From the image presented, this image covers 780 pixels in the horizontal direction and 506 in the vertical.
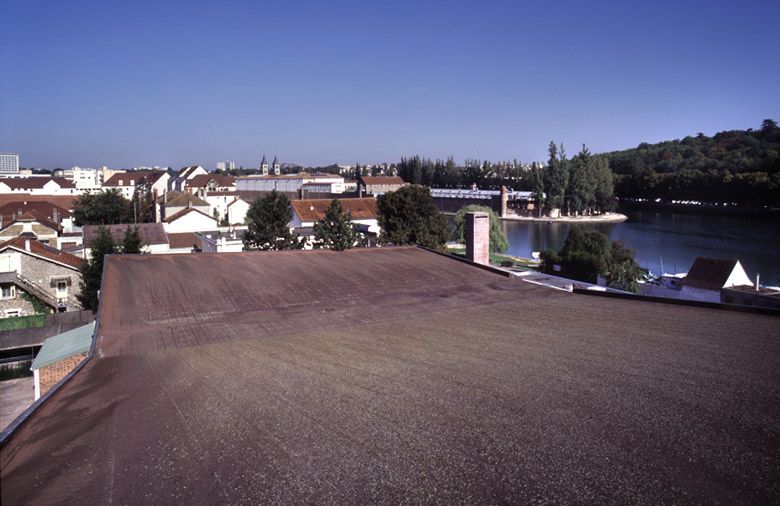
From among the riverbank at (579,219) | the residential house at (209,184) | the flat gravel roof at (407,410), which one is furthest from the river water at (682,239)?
the residential house at (209,184)

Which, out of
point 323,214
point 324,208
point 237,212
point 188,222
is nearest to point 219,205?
point 237,212

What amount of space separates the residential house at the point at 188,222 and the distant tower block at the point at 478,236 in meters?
14.6

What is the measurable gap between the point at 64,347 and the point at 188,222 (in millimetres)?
14234

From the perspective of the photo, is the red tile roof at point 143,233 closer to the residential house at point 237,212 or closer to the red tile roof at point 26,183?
the residential house at point 237,212

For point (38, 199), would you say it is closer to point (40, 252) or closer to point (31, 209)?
point (31, 209)

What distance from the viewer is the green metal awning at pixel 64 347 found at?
5.86 meters

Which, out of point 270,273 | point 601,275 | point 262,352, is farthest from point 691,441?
point 601,275

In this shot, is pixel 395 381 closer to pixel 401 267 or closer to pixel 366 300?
pixel 366 300

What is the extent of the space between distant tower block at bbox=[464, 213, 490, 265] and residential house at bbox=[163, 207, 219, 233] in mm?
14627

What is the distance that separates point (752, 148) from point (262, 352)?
203 ft

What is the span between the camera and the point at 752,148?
2098 inches

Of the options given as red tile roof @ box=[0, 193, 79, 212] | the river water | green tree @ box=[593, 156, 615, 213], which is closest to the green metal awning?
the river water

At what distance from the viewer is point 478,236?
7.58m

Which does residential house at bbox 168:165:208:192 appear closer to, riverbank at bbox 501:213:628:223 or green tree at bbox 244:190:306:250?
riverbank at bbox 501:213:628:223
